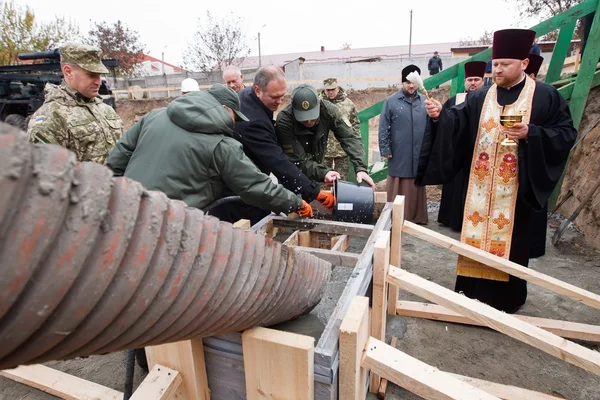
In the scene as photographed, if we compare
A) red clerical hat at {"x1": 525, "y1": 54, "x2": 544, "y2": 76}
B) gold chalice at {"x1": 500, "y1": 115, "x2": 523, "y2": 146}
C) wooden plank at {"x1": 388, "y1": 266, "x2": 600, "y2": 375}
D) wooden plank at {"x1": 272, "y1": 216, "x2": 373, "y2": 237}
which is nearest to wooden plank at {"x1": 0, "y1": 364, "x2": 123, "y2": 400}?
wooden plank at {"x1": 272, "y1": 216, "x2": 373, "y2": 237}

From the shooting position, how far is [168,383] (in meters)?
1.43

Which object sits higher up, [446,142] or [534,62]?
[534,62]

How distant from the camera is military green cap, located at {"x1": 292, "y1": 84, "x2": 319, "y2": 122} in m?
3.09

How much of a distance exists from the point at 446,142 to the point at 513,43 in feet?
2.61

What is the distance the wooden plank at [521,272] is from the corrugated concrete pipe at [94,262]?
203 cm

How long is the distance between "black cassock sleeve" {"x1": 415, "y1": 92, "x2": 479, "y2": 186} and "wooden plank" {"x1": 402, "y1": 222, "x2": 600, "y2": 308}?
595 millimetres

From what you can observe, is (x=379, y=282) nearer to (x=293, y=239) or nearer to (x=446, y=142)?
(x=293, y=239)

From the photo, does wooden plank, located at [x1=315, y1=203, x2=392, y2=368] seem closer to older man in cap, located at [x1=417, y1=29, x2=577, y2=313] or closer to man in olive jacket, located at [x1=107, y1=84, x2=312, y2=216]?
man in olive jacket, located at [x1=107, y1=84, x2=312, y2=216]

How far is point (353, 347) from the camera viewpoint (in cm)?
125

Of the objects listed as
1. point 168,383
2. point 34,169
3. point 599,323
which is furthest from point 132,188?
point 599,323

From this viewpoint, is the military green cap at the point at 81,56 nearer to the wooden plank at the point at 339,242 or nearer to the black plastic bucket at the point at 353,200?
the black plastic bucket at the point at 353,200

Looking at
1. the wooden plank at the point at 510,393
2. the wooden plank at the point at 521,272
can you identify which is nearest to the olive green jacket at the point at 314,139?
the wooden plank at the point at 521,272

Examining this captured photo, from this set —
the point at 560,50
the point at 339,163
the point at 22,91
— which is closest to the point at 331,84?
the point at 339,163

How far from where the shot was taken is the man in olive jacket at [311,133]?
123 inches
